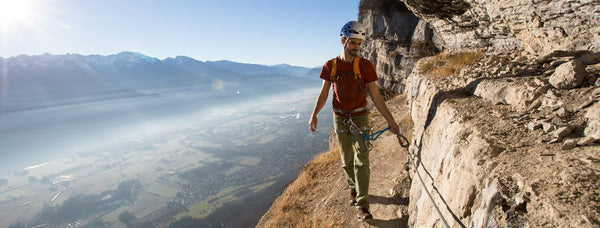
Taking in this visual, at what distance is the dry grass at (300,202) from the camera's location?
6.51 metres

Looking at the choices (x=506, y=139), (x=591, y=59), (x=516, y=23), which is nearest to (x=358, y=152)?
(x=506, y=139)

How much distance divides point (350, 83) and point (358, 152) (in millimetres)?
1229

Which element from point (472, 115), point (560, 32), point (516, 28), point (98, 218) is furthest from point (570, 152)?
point (98, 218)

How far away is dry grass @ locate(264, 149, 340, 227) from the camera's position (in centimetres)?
651

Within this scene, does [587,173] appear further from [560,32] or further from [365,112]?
[560,32]

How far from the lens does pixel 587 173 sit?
1.72 m

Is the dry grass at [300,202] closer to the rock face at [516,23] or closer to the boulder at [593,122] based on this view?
the boulder at [593,122]

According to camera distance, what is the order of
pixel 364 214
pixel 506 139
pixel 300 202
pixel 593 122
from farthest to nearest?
pixel 300 202 < pixel 364 214 < pixel 506 139 < pixel 593 122

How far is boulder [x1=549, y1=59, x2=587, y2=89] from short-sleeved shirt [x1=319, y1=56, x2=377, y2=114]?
2.27m

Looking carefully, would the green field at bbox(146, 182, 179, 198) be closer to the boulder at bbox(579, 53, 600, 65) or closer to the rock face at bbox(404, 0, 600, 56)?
the rock face at bbox(404, 0, 600, 56)

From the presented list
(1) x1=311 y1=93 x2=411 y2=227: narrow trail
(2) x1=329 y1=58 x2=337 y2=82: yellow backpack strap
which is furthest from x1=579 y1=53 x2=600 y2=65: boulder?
(2) x1=329 y1=58 x2=337 y2=82: yellow backpack strap

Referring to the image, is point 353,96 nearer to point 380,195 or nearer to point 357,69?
point 357,69

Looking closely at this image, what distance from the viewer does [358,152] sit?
440cm

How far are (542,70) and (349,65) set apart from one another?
2.98 metres
